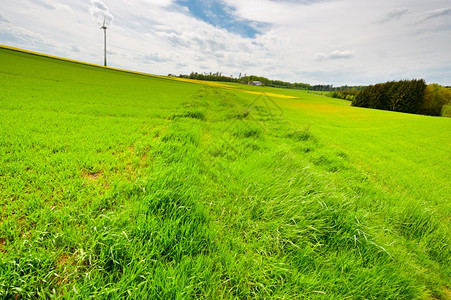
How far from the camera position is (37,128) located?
19.6 feet

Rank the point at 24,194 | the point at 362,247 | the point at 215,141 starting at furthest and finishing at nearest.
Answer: the point at 215,141 < the point at 24,194 < the point at 362,247

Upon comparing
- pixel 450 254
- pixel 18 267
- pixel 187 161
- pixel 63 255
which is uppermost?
pixel 187 161

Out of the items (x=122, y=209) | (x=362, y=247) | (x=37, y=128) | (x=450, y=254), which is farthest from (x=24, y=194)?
(x=450, y=254)

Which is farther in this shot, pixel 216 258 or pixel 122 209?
pixel 122 209

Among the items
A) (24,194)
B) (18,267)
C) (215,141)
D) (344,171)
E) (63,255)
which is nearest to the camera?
(18,267)

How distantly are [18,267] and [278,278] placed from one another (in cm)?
261

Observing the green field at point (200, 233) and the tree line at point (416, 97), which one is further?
the tree line at point (416, 97)

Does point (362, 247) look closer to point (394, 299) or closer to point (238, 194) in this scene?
point (394, 299)

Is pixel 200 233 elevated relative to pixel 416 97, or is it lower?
lower

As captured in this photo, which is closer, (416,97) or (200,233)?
(200,233)

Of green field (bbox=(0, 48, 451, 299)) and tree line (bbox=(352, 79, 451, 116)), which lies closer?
green field (bbox=(0, 48, 451, 299))

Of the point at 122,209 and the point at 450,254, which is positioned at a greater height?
the point at 122,209

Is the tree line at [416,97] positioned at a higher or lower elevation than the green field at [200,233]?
higher

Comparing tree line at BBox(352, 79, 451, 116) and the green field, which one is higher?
tree line at BBox(352, 79, 451, 116)
